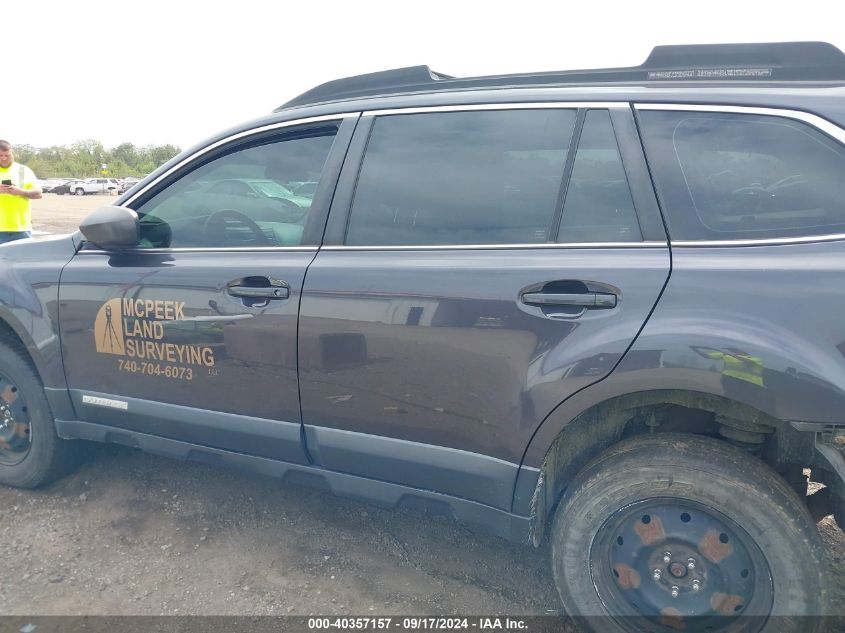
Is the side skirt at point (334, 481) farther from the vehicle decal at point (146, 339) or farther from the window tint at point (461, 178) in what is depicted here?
the window tint at point (461, 178)

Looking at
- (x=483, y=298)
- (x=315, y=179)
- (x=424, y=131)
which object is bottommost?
(x=483, y=298)

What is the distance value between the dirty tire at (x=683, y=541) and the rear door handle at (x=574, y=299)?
0.49m

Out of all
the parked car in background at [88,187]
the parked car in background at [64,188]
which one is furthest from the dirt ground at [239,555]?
the parked car in background at [64,188]

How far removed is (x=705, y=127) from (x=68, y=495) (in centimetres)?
332

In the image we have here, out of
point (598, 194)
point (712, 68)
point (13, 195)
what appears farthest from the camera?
point (13, 195)

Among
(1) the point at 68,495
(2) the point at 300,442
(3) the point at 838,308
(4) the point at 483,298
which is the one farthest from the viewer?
(1) the point at 68,495

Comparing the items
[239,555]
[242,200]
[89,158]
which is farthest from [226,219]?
[89,158]

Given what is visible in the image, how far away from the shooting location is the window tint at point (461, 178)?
6.93 feet

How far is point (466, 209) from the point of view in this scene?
2209 mm

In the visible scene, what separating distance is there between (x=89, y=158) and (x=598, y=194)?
3584 inches

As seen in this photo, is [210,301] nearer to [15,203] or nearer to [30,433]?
[30,433]

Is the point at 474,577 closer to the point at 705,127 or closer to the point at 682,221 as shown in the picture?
the point at 682,221

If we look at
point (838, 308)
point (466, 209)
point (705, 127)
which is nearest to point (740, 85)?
point (705, 127)

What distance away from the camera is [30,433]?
10.1 ft
